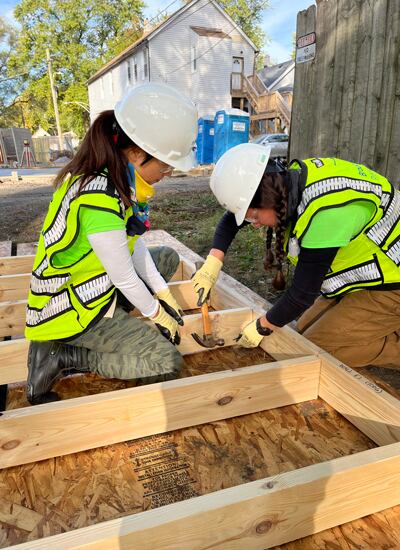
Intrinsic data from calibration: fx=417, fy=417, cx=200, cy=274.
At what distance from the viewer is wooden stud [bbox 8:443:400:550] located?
1.26m

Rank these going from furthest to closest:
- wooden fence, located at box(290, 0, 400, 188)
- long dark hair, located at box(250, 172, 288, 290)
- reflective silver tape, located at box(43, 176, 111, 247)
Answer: wooden fence, located at box(290, 0, 400, 188) < long dark hair, located at box(250, 172, 288, 290) < reflective silver tape, located at box(43, 176, 111, 247)

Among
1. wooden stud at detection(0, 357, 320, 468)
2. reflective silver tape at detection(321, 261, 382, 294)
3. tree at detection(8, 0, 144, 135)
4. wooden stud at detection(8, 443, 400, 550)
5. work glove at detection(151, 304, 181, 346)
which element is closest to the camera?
wooden stud at detection(8, 443, 400, 550)

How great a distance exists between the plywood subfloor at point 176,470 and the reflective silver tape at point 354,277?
735mm

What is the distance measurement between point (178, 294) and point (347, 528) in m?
2.08

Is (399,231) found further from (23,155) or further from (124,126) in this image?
(23,155)

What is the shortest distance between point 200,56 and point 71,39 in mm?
21160

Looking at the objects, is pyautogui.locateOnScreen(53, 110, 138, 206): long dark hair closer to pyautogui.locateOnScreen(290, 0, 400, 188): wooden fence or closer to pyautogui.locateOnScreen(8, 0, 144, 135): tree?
pyautogui.locateOnScreen(290, 0, 400, 188): wooden fence

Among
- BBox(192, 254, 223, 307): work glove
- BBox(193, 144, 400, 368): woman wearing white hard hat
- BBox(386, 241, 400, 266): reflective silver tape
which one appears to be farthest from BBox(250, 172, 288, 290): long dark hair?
BBox(192, 254, 223, 307): work glove

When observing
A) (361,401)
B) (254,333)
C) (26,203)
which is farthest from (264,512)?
(26,203)

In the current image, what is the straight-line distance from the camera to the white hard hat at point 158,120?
6.64 ft

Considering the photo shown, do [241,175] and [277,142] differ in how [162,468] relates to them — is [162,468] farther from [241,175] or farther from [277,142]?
[277,142]

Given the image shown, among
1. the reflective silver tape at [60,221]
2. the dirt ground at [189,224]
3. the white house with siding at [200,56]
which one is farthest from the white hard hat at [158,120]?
the white house with siding at [200,56]

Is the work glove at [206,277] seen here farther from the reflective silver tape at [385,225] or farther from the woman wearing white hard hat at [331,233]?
the reflective silver tape at [385,225]

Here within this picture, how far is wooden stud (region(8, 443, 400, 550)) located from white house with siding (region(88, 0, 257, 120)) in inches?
1011
